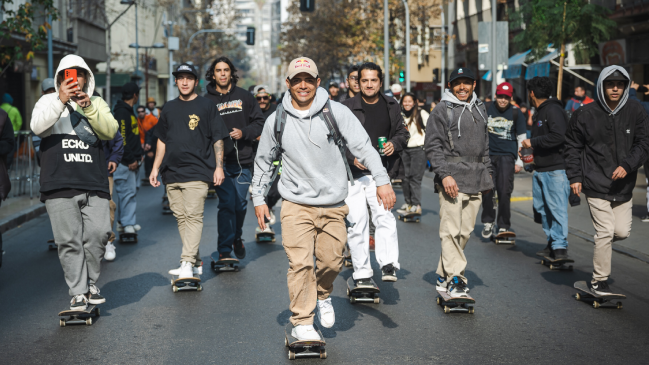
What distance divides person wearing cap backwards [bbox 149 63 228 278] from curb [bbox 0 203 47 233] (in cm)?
494

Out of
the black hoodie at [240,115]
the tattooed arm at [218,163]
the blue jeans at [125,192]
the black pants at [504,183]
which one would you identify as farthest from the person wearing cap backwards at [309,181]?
the blue jeans at [125,192]

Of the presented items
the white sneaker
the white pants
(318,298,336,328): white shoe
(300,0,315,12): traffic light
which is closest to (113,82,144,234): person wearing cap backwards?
the white pants

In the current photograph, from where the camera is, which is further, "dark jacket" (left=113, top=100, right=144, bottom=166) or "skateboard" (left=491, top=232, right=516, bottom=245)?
"skateboard" (left=491, top=232, right=516, bottom=245)

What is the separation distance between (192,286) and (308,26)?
46533 mm

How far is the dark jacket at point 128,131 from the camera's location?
31.1 ft

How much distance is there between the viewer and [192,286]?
7.04 metres

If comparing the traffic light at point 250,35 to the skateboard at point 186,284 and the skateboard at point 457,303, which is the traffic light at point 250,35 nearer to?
the skateboard at point 186,284

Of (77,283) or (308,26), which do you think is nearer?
(77,283)

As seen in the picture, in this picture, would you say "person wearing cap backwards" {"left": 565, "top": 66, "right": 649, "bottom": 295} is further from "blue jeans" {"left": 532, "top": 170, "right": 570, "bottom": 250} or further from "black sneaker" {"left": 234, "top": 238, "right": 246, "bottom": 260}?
"black sneaker" {"left": 234, "top": 238, "right": 246, "bottom": 260}

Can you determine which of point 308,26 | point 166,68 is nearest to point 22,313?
point 308,26

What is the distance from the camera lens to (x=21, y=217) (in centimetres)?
1205

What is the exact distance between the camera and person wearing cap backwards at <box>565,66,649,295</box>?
643 cm

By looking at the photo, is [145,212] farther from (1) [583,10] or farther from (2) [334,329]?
(1) [583,10]

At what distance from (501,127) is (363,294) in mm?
3857
